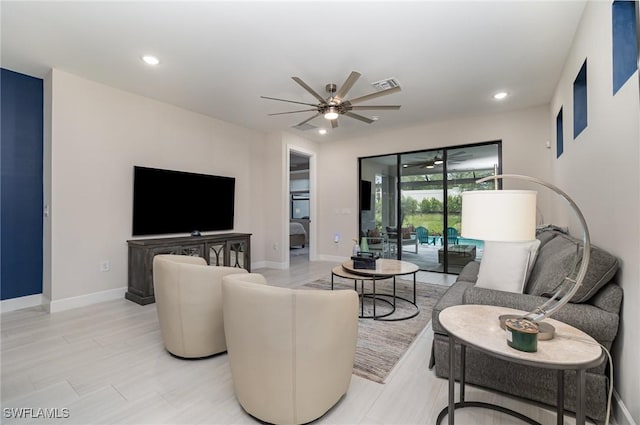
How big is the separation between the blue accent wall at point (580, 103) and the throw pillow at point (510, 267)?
1.22m

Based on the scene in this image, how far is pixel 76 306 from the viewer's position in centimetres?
337

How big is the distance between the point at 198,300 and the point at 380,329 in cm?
167

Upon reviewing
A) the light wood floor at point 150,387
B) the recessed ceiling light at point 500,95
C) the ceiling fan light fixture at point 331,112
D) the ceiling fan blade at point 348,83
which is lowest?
the light wood floor at point 150,387

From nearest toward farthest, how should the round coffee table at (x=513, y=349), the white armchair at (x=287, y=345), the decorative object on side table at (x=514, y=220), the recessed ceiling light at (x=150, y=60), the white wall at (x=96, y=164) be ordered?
the round coffee table at (x=513, y=349) → the decorative object on side table at (x=514, y=220) → the white armchair at (x=287, y=345) → the recessed ceiling light at (x=150, y=60) → the white wall at (x=96, y=164)

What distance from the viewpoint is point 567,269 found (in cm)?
174

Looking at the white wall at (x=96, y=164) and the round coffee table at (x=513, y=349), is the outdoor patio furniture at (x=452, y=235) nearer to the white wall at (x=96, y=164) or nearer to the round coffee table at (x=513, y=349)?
the round coffee table at (x=513, y=349)

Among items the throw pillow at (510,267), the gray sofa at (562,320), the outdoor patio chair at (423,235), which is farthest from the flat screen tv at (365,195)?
the gray sofa at (562,320)

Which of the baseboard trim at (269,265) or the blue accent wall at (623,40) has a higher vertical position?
the blue accent wall at (623,40)

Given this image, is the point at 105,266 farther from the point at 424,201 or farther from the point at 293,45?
the point at 424,201

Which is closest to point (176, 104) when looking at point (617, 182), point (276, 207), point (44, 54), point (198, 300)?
point (44, 54)

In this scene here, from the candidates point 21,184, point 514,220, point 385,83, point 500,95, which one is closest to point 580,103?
point 500,95

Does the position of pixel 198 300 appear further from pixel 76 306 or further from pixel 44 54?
pixel 44 54

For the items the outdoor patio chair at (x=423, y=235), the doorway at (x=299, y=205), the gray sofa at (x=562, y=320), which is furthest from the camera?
the doorway at (x=299, y=205)

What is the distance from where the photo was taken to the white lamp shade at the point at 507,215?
4.08ft
